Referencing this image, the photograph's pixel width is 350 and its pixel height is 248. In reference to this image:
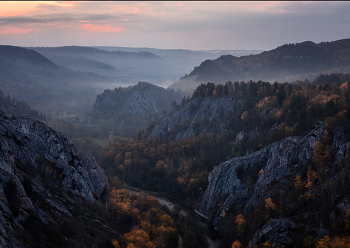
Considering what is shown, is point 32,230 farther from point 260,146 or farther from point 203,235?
point 260,146

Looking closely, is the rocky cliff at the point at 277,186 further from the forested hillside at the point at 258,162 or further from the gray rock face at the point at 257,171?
the forested hillside at the point at 258,162

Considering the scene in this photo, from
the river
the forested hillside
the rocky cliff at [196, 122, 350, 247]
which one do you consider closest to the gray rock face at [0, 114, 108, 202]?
the river

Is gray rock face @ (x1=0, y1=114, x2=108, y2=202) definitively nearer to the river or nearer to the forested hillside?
the river

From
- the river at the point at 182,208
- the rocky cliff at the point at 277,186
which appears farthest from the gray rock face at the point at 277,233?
the river at the point at 182,208

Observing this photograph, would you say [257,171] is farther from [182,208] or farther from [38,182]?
[38,182]

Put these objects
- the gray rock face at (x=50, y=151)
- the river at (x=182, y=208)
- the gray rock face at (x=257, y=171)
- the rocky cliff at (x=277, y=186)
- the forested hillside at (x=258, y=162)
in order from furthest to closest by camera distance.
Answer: the gray rock face at (x=257, y=171) < the river at (x=182, y=208) < the gray rock face at (x=50, y=151) < the forested hillside at (x=258, y=162) < the rocky cliff at (x=277, y=186)

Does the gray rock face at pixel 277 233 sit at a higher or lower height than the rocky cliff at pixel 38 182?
lower

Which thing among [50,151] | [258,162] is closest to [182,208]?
[258,162]
